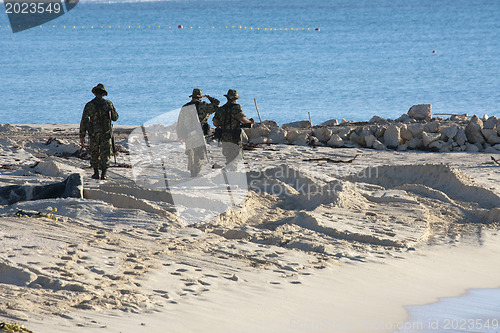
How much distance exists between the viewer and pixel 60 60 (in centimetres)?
5256

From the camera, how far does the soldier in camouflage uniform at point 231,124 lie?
11469mm

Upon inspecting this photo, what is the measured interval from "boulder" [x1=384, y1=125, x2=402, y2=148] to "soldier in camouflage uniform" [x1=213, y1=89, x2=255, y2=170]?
5.65 meters

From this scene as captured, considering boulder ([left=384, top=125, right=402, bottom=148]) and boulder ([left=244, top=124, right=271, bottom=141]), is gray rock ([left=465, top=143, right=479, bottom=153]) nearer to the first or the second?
boulder ([left=384, top=125, right=402, bottom=148])

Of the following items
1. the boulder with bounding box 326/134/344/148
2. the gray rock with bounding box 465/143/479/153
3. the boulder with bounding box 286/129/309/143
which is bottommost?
the gray rock with bounding box 465/143/479/153

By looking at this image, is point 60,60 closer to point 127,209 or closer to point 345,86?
point 345,86

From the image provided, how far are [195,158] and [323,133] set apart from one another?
5.74m

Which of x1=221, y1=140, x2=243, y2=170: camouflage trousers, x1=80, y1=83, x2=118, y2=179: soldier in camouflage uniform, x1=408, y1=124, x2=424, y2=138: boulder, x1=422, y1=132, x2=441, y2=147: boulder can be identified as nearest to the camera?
x1=80, y1=83, x2=118, y2=179: soldier in camouflage uniform

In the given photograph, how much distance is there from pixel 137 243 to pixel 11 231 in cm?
125

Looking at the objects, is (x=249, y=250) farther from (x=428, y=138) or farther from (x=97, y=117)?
(x=428, y=138)

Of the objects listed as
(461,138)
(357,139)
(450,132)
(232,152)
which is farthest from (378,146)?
(232,152)

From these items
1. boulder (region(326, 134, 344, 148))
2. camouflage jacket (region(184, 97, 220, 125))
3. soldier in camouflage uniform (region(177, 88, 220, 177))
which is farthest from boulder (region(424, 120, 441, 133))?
camouflage jacket (region(184, 97, 220, 125))

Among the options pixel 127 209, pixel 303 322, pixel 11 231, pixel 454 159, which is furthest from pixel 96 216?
pixel 454 159

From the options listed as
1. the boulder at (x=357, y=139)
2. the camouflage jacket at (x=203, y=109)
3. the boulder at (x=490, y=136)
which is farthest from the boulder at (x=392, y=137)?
the camouflage jacket at (x=203, y=109)

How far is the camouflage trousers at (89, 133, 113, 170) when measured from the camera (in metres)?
11.2
